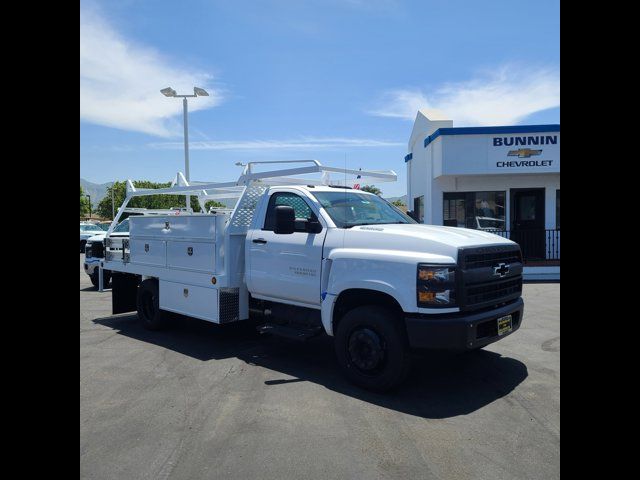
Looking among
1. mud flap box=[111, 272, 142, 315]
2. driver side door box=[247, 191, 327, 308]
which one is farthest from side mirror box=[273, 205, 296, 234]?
mud flap box=[111, 272, 142, 315]

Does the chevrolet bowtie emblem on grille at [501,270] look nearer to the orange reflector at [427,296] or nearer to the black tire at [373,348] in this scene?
the orange reflector at [427,296]

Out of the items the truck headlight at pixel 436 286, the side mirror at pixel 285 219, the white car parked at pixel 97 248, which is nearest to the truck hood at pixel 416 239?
the truck headlight at pixel 436 286

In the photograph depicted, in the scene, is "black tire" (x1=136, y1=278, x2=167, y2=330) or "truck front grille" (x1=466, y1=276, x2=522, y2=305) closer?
"truck front grille" (x1=466, y1=276, x2=522, y2=305)

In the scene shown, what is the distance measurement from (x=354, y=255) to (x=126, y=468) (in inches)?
110

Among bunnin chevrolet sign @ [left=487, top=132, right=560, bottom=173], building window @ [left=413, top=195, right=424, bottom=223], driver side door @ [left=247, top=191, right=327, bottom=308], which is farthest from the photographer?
building window @ [left=413, top=195, right=424, bottom=223]

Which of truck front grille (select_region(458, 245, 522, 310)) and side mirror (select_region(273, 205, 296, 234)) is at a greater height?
side mirror (select_region(273, 205, 296, 234))

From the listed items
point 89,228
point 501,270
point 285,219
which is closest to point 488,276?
point 501,270

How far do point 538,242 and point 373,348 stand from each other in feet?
43.0

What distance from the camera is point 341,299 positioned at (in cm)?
521

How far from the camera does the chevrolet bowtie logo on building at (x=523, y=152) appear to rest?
16.2 meters

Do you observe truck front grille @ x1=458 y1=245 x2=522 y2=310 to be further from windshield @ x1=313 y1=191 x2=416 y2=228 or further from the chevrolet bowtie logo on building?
the chevrolet bowtie logo on building

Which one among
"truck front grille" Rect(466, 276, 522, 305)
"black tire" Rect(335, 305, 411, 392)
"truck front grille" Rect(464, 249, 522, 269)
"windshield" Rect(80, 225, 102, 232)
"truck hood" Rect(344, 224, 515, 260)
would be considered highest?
"windshield" Rect(80, 225, 102, 232)

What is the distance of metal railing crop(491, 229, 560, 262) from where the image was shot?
15.7 meters

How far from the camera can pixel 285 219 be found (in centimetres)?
541
